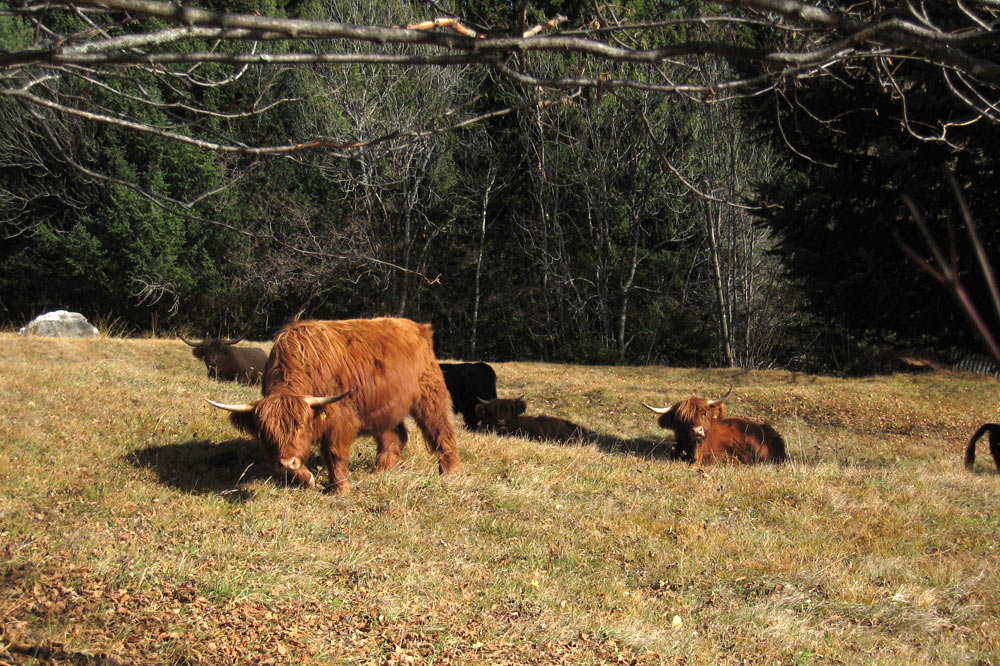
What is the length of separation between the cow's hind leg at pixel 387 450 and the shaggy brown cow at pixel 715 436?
4.22 m

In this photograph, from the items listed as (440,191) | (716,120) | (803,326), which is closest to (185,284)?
(440,191)

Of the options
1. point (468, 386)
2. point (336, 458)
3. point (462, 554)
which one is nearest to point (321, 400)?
point (336, 458)

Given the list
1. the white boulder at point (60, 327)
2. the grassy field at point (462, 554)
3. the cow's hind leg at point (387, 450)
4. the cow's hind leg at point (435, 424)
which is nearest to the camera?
the grassy field at point (462, 554)

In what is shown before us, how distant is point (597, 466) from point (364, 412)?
111 inches

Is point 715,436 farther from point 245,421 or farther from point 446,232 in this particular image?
point 446,232

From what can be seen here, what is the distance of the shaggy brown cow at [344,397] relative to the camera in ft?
21.8

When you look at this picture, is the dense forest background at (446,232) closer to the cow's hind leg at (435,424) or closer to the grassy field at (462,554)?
the grassy field at (462,554)

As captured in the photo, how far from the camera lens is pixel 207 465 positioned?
7.43 m

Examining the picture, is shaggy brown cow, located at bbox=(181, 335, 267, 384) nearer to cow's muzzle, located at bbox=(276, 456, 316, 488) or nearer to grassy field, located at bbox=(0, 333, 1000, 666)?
grassy field, located at bbox=(0, 333, 1000, 666)

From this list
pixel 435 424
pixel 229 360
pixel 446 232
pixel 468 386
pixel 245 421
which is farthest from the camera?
pixel 446 232

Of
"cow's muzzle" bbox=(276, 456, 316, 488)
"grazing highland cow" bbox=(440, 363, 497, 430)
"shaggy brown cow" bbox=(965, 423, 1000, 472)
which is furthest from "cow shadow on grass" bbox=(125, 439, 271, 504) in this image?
"shaggy brown cow" bbox=(965, 423, 1000, 472)

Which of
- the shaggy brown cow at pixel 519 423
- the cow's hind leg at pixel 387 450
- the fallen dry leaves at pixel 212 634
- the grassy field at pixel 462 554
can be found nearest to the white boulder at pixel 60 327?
the grassy field at pixel 462 554

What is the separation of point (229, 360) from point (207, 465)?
9.00 meters

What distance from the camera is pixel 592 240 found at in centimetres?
2852
